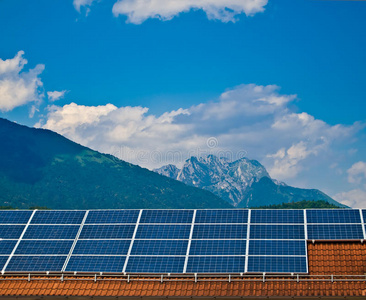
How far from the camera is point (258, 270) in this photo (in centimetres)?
4125

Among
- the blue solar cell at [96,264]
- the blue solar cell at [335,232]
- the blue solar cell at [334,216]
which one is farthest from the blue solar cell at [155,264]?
the blue solar cell at [334,216]

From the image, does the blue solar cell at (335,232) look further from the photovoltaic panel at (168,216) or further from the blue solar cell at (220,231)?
the photovoltaic panel at (168,216)

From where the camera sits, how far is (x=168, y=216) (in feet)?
158

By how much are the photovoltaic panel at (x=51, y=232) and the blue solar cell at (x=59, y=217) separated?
0.69 meters

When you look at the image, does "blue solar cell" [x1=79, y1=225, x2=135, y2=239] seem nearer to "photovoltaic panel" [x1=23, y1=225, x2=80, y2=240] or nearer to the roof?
"photovoltaic panel" [x1=23, y1=225, x2=80, y2=240]

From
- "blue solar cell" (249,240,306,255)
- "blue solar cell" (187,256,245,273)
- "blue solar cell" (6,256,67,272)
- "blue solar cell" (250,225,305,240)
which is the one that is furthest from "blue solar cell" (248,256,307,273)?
"blue solar cell" (6,256,67,272)

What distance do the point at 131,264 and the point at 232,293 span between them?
864cm

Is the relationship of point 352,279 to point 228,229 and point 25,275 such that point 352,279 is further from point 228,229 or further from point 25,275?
point 25,275

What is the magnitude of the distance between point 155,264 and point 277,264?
373 inches

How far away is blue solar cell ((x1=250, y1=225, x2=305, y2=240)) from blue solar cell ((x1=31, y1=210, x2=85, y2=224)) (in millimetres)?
15709

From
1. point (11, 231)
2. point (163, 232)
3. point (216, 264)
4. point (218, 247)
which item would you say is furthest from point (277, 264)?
point (11, 231)

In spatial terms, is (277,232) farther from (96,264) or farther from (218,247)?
(96,264)

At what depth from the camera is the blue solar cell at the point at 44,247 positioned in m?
46.0

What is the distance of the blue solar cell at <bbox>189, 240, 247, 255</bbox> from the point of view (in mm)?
43438
